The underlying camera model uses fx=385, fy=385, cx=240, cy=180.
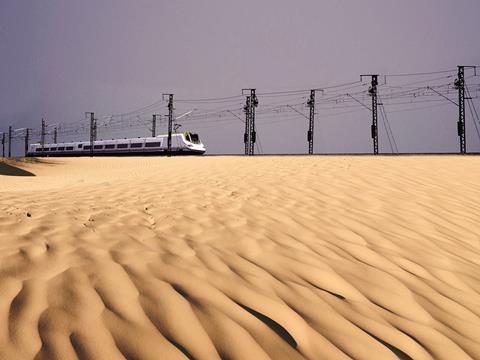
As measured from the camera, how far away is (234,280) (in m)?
2.81

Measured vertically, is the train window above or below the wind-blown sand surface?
above

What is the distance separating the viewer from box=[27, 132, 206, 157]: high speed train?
3712cm

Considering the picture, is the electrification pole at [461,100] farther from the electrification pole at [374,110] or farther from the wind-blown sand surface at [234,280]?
the wind-blown sand surface at [234,280]

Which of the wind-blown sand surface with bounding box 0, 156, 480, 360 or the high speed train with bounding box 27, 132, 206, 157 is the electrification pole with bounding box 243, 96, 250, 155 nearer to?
the high speed train with bounding box 27, 132, 206, 157

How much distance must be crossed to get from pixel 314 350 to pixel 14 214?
12.3ft

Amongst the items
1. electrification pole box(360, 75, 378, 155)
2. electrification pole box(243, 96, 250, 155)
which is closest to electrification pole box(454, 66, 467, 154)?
electrification pole box(360, 75, 378, 155)

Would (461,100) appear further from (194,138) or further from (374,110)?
(194,138)

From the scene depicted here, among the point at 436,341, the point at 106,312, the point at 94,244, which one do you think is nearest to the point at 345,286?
the point at 436,341

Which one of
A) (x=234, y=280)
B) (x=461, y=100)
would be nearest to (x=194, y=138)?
(x=461, y=100)

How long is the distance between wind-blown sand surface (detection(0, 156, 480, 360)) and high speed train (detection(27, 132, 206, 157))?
1253 inches

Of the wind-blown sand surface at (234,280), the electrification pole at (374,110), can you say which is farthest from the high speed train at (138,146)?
the wind-blown sand surface at (234,280)

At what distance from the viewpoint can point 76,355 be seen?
1865 millimetres

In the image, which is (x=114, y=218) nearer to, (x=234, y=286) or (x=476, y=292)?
(x=234, y=286)

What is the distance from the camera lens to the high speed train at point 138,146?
37.1 meters
